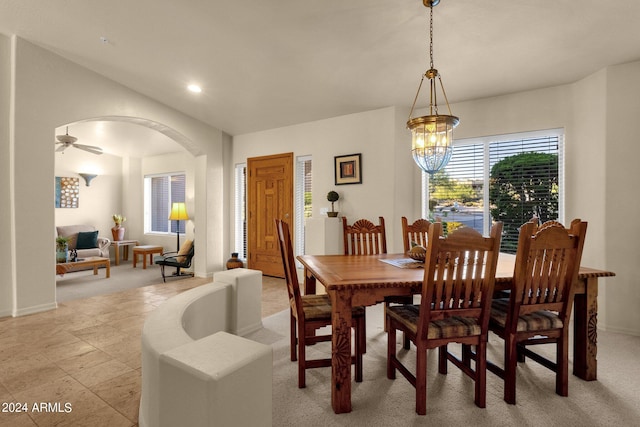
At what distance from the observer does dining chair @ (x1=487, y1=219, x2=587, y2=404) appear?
6.16 feet

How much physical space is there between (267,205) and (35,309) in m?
3.20

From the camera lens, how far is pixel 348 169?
184 inches

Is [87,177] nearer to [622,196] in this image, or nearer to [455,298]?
[455,298]

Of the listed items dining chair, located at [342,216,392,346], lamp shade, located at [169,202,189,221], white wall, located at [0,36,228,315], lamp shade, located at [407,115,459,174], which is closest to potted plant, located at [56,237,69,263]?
lamp shade, located at [169,202,189,221]

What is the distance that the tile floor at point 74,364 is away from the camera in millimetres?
1880

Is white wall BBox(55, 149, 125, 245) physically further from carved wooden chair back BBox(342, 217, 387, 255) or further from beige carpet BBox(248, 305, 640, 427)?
beige carpet BBox(248, 305, 640, 427)

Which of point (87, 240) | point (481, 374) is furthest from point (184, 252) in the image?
point (481, 374)

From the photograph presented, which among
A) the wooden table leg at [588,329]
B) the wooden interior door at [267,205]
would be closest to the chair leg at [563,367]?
the wooden table leg at [588,329]

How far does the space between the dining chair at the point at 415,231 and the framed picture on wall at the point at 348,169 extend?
1.51 metres

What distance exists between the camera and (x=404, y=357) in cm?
255

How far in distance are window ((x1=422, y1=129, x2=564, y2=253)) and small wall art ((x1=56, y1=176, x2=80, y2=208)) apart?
7.16 meters

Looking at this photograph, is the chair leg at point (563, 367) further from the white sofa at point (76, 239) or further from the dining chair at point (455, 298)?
the white sofa at point (76, 239)

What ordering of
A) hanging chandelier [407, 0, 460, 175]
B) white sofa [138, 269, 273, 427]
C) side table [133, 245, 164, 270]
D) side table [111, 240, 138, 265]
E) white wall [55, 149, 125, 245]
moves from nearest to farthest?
white sofa [138, 269, 273, 427], hanging chandelier [407, 0, 460, 175], side table [133, 245, 164, 270], white wall [55, 149, 125, 245], side table [111, 240, 138, 265]

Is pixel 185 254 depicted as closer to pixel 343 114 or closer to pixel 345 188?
pixel 345 188
